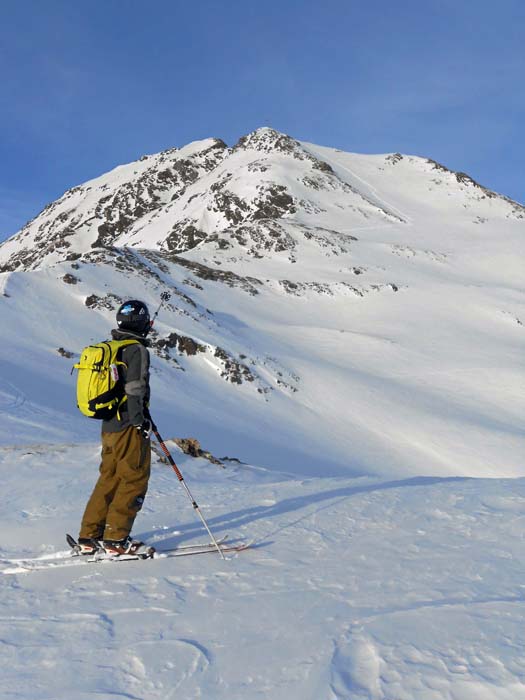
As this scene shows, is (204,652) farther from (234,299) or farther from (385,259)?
(385,259)

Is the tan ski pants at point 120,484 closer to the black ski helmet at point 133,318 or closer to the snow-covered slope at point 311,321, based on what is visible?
the black ski helmet at point 133,318

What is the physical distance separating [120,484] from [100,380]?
1117 mm

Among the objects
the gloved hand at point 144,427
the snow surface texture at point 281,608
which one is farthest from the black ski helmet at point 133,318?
the snow surface texture at point 281,608

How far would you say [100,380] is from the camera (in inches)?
205

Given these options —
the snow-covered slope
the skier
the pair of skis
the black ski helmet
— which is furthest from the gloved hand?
the snow-covered slope

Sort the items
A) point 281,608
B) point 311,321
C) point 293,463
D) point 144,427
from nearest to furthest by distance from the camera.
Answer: point 281,608 → point 144,427 → point 293,463 → point 311,321

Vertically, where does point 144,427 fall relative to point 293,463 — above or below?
above

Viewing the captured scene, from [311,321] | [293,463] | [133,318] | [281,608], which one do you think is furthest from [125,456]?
[311,321]

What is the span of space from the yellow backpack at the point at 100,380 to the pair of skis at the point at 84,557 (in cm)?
142

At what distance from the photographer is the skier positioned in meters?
5.29

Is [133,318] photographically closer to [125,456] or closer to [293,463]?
[125,456]

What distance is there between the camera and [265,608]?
4.18 m

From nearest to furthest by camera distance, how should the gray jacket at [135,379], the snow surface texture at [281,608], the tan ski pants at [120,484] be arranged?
1. the snow surface texture at [281,608]
2. the gray jacket at [135,379]
3. the tan ski pants at [120,484]

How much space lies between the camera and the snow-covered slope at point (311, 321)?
22766 mm
